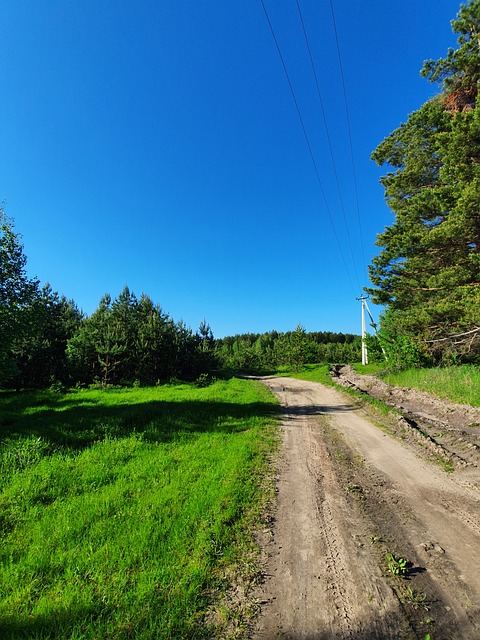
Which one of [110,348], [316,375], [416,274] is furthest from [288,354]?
[416,274]

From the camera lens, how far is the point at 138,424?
33.7 feet

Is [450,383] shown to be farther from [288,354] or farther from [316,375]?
[288,354]

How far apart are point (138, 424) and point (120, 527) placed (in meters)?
6.46

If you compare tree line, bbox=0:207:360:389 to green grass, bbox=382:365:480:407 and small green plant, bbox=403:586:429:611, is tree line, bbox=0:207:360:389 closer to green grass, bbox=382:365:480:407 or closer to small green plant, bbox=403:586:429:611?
green grass, bbox=382:365:480:407

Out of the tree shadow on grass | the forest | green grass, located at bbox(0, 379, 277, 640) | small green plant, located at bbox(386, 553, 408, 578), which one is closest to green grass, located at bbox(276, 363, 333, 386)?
the forest

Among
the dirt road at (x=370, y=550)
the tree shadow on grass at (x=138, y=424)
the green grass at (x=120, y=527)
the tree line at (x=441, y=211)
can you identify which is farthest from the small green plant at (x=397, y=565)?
the tree line at (x=441, y=211)

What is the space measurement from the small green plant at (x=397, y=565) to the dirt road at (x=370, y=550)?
0.07 ft

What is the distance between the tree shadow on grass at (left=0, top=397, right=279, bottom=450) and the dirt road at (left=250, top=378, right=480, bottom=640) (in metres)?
4.18

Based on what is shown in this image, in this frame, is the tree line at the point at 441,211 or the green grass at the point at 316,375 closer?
the tree line at the point at 441,211

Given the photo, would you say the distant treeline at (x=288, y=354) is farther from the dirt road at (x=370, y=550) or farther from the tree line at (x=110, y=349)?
Answer: the dirt road at (x=370, y=550)

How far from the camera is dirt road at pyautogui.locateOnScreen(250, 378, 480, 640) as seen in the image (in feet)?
8.75

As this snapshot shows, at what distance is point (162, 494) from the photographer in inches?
203

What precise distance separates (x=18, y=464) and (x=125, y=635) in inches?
227

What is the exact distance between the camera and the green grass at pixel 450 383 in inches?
478
